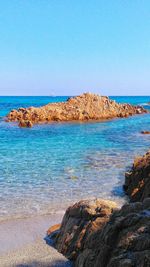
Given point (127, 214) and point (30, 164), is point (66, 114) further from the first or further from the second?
point (127, 214)

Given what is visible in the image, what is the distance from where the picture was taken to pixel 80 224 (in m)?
7.42

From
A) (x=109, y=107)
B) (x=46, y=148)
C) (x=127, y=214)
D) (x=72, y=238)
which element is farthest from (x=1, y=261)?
(x=109, y=107)

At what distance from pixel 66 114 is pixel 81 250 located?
4956 cm

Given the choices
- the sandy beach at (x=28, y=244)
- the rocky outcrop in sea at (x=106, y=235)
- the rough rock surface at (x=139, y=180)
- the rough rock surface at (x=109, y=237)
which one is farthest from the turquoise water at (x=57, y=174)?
the rough rock surface at (x=109, y=237)

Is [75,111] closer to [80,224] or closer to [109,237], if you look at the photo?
[80,224]

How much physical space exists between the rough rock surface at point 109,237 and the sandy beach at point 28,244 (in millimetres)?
300

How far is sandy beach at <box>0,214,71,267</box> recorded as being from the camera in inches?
282

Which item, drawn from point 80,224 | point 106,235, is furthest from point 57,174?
point 106,235

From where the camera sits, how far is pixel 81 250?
6785 millimetres

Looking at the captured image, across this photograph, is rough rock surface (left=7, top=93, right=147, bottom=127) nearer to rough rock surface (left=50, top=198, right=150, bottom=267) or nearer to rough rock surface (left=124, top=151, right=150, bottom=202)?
rough rock surface (left=124, top=151, right=150, bottom=202)

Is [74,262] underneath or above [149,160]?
underneath

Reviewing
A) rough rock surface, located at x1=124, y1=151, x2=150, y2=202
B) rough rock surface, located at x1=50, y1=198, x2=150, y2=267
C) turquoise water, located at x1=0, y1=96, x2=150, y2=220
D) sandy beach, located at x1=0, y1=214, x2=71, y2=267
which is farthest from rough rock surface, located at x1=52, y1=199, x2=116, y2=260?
turquoise water, located at x1=0, y1=96, x2=150, y2=220

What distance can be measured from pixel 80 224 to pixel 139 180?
14.7ft

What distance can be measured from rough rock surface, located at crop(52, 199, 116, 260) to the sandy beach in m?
0.22
